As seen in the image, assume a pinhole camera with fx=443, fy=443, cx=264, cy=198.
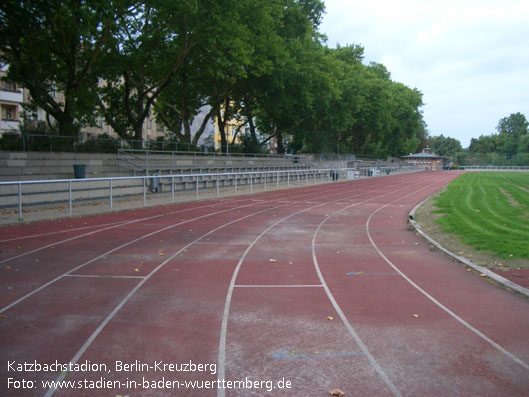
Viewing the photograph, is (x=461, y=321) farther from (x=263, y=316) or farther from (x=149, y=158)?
(x=149, y=158)

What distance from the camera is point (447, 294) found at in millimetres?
6336

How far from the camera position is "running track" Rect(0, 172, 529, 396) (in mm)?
3842

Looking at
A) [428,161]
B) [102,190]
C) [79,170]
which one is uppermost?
[428,161]

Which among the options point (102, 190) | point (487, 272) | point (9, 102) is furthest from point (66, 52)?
point (9, 102)

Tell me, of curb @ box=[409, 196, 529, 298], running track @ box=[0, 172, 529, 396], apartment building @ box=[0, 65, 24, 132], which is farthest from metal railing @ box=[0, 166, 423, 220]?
apartment building @ box=[0, 65, 24, 132]

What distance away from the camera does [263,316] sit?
5.33 m

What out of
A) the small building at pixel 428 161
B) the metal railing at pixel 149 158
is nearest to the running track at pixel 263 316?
the metal railing at pixel 149 158

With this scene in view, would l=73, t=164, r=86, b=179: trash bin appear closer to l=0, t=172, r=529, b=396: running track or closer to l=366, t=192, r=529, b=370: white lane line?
l=0, t=172, r=529, b=396: running track

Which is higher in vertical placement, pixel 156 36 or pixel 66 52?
pixel 156 36

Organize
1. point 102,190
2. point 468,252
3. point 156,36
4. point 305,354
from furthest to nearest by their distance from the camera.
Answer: point 156,36
point 102,190
point 468,252
point 305,354

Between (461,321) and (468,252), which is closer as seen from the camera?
(461,321)

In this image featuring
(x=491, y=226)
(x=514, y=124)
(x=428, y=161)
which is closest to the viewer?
(x=491, y=226)

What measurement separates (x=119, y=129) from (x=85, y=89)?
8341 mm

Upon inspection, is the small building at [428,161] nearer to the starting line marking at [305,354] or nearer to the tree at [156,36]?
the tree at [156,36]
